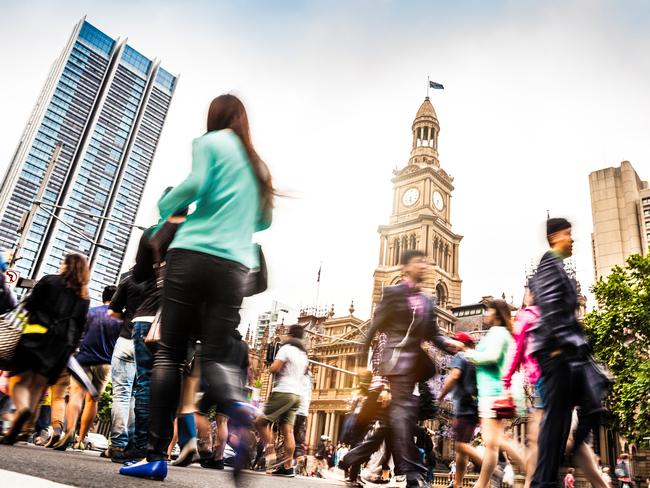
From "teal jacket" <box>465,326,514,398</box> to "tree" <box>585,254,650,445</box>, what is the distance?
69.4 ft

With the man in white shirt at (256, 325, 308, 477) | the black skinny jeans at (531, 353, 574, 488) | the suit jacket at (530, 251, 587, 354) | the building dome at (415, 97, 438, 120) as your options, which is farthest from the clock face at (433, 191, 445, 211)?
the black skinny jeans at (531, 353, 574, 488)

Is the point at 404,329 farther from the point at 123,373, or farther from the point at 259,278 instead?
the point at 123,373

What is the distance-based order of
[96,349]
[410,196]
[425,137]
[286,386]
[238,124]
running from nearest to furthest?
[238,124] → [96,349] → [286,386] → [410,196] → [425,137]

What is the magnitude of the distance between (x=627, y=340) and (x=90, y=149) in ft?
313

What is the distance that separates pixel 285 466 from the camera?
7.79 meters

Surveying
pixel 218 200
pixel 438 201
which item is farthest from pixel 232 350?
pixel 438 201

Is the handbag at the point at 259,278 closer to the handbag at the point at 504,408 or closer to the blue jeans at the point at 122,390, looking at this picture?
the handbag at the point at 504,408

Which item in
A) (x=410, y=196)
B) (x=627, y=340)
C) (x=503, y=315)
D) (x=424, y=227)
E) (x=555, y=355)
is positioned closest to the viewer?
(x=555, y=355)

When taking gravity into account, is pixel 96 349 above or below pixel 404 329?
below

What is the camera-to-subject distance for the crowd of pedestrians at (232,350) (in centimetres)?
260

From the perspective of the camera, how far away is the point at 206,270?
8.45ft

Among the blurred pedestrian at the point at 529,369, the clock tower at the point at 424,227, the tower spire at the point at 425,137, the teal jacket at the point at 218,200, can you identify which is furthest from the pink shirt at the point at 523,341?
the tower spire at the point at 425,137

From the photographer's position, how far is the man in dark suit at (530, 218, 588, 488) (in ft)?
9.63

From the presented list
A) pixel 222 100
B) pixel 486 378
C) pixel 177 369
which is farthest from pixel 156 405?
pixel 486 378
